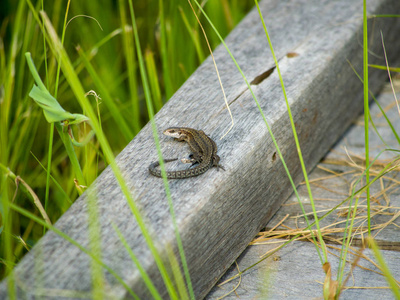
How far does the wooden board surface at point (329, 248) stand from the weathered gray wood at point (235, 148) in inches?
2.9

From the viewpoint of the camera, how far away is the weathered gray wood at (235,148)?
5.16ft

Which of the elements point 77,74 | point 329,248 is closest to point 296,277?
point 329,248

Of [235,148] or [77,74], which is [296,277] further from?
[77,74]

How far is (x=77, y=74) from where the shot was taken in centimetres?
358

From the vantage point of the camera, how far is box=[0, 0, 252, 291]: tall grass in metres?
2.76

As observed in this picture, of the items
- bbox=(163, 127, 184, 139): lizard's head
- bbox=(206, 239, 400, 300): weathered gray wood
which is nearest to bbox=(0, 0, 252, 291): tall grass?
bbox=(163, 127, 184, 139): lizard's head

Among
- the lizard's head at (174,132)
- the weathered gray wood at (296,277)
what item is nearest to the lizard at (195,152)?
the lizard's head at (174,132)

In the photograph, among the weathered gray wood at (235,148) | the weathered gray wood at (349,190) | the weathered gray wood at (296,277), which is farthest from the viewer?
the weathered gray wood at (349,190)

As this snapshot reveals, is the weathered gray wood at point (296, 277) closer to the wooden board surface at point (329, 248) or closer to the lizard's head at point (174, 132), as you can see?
the wooden board surface at point (329, 248)

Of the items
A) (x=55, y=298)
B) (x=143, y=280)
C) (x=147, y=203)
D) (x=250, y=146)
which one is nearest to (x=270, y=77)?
(x=250, y=146)

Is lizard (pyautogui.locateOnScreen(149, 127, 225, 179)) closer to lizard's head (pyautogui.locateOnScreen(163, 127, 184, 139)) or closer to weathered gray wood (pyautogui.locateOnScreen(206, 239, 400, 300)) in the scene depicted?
lizard's head (pyautogui.locateOnScreen(163, 127, 184, 139))

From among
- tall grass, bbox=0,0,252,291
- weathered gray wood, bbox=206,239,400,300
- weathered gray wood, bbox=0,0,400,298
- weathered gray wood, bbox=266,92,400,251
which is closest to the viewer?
weathered gray wood, bbox=0,0,400,298

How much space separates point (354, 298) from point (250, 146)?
0.73 m

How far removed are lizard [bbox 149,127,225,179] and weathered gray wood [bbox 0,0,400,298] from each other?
4cm
